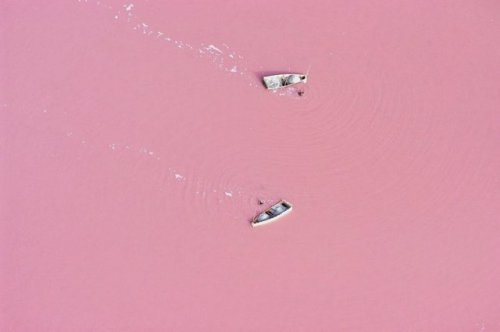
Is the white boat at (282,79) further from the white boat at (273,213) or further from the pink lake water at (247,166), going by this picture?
the white boat at (273,213)

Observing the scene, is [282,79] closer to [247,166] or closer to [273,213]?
[247,166]

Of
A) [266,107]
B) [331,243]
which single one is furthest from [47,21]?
[331,243]

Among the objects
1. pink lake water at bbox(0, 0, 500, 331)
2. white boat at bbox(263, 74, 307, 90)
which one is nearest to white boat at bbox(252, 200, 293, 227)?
pink lake water at bbox(0, 0, 500, 331)

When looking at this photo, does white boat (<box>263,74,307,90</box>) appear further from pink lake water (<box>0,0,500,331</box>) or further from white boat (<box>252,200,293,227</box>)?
white boat (<box>252,200,293,227</box>)

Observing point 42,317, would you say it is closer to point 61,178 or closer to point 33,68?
point 61,178

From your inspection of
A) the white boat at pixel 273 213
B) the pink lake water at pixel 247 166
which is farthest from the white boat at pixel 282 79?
the white boat at pixel 273 213

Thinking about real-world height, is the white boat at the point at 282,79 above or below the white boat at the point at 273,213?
above
